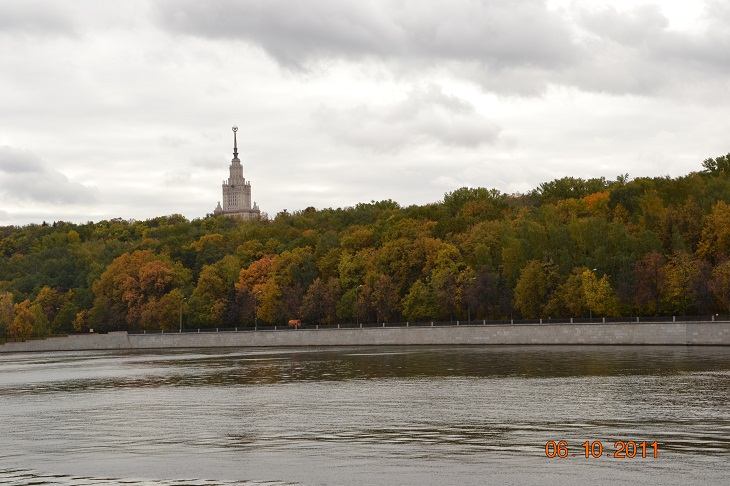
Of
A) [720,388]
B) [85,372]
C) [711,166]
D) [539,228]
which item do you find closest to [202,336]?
[539,228]

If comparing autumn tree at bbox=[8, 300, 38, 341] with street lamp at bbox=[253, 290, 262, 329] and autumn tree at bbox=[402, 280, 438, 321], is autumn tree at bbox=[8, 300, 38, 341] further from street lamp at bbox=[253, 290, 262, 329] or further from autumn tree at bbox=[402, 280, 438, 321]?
autumn tree at bbox=[402, 280, 438, 321]

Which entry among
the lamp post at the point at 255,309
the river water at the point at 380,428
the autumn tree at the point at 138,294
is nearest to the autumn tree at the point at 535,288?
the lamp post at the point at 255,309

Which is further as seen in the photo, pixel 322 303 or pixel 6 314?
pixel 6 314

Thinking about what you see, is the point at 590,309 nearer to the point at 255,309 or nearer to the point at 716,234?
the point at 716,234

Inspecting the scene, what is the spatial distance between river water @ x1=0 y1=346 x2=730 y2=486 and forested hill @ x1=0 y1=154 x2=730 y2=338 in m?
40.6

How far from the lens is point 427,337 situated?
115 m

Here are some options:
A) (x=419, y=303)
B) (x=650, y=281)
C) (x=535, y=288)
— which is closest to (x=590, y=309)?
(x=650, y=281)

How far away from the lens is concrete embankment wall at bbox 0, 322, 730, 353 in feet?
299

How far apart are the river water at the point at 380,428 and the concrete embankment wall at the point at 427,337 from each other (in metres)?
30.4

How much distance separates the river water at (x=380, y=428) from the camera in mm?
24391

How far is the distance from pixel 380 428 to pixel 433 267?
302ft

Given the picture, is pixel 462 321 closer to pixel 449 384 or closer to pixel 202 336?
pixel 202 336

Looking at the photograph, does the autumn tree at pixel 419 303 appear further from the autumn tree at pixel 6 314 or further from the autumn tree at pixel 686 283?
the autumn tree at pixel 6 314

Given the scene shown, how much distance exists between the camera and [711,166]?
120812 millimetres
